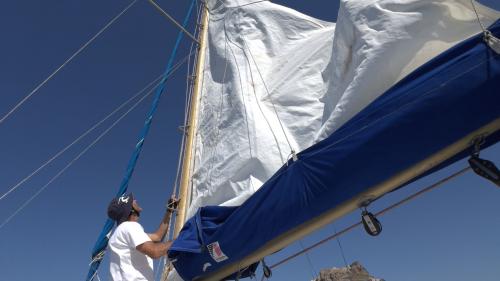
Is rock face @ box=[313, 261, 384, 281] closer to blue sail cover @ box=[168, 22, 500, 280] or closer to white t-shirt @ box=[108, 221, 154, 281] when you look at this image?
white t-shirt @ box=[108, 221, 154, 281]

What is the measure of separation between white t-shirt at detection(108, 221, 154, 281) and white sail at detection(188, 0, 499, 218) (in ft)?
2.50

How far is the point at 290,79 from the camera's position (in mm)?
3596

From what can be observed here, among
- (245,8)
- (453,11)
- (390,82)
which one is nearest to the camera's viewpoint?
(453,11)

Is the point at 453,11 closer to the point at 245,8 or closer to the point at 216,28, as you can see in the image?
the point at 245,8

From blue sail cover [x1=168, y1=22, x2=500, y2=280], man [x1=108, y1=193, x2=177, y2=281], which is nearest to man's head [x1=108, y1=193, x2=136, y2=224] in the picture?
man [x1=108, y1=193, x2=177, y2=281]

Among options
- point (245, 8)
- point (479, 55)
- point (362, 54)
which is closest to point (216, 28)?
point (245, 8)

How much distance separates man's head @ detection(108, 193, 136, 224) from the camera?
10.9ft

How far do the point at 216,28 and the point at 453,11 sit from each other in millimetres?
3773

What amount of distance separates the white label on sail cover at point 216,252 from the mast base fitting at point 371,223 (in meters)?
1.07

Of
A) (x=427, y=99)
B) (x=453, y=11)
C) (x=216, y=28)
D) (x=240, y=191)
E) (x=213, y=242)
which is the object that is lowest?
(x=213, y=242)

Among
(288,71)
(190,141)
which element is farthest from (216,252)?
(190,141)

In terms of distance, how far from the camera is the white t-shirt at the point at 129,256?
113 inches

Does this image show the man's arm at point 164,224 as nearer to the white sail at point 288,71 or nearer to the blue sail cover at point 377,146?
the white sail at point 288,71

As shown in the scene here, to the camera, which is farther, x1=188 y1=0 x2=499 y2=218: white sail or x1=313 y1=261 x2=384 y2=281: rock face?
x1=313 y1=261 x2=384 y2=281: rock face
